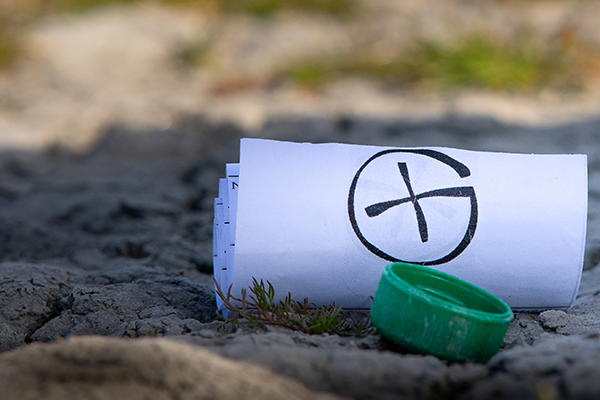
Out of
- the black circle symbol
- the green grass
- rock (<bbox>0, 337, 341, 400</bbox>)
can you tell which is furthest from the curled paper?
the green grass

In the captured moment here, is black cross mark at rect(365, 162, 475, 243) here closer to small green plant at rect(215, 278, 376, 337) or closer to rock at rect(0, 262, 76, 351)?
small green plant at rect(215, 278, 376, 337)

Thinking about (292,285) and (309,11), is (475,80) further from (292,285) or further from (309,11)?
(292,285)

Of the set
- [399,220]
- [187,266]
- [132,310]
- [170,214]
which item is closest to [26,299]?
[132,310]

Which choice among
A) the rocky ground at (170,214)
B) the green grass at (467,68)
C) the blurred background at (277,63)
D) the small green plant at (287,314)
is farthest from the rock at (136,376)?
the green grass at (467,68)

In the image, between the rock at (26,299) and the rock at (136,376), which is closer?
the rock at (136,376)

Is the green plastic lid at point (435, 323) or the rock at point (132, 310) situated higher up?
the green plastic lid at point (435, 323)

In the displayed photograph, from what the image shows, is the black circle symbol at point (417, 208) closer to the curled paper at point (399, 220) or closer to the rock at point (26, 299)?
the curled paper at point (399, 220)
